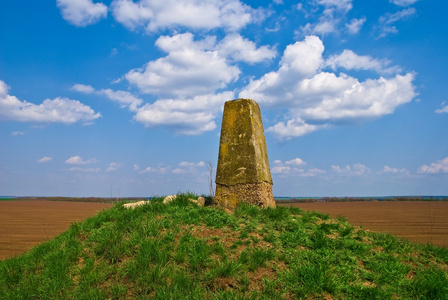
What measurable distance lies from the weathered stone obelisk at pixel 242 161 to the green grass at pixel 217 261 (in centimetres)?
92

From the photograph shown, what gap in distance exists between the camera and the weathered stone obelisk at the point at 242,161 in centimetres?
959

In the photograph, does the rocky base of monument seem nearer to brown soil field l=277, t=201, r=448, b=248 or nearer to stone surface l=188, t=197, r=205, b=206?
stone surface l=188, t=197, r=205, b=206

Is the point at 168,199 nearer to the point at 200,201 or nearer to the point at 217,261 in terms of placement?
the point at 200,201

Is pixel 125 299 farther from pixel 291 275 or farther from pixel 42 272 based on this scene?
pixel 291 275

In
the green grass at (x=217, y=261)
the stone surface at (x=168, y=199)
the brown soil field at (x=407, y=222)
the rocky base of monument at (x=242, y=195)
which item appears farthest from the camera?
the brown soil field at (x=407, y=222)

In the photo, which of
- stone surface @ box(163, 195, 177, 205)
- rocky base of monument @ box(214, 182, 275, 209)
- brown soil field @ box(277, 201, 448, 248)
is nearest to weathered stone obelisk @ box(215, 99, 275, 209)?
rocky base of monument @ box(214, 182, 275, 209)

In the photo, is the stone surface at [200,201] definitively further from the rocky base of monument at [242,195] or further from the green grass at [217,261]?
the green grass at [217,261]

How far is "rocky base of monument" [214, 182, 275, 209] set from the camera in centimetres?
954

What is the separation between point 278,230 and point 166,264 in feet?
10.7

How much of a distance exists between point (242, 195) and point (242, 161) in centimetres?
112

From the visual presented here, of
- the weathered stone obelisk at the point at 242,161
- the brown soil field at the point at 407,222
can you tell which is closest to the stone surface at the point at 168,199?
the weathered stone obelisk at the point at 242,161

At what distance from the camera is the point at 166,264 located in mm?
6172

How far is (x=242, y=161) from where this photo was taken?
9.75 m

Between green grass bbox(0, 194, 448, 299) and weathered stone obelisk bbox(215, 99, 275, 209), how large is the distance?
92 centimetres
